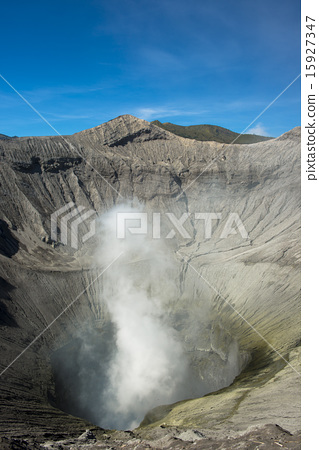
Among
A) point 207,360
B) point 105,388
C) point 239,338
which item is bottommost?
point 105,388

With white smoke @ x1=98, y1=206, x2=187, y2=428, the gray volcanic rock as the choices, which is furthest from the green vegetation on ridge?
white smoke @ x1=98, y1=206, x2=187, y2=428

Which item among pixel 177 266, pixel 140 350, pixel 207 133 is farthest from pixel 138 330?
pixel 207 133

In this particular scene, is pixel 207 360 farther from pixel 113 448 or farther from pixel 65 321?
pixel 113 448

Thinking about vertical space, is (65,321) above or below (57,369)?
above

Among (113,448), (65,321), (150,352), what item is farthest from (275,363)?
(65,321)

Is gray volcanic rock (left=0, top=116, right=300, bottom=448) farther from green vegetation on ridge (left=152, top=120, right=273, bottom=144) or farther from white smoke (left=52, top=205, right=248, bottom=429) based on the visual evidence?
green vegetation on ridge (left=152, top=120, right=273, bottom=144)

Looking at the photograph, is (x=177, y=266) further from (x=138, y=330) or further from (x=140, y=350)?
(x=140, y=350)

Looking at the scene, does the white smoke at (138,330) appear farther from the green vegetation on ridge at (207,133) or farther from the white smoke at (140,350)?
the green vegetation on ridge at (207,133)

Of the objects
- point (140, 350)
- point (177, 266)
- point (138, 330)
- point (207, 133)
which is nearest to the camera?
point (140, 350)

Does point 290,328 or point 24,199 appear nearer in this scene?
point 290,328
